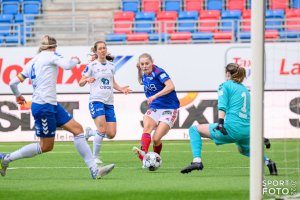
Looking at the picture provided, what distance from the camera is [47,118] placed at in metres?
12.9

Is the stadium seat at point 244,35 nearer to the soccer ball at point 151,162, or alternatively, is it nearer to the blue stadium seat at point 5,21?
the blue stadium seat at point 5,21

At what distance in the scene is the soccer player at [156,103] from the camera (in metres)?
15.2

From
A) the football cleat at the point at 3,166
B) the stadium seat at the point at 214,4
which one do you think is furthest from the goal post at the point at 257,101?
the stadium seat at the point at 214,4

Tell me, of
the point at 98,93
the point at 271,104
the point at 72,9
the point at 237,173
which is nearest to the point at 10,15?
the point at 72,9

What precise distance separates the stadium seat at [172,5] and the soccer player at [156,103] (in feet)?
51.2

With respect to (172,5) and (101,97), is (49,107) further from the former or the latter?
(172,5)

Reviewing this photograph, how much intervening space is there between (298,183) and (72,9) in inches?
754

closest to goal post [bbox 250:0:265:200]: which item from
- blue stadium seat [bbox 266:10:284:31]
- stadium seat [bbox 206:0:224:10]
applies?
blue stadium seat [bbox 266:10:284:31]

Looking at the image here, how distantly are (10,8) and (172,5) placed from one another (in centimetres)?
526

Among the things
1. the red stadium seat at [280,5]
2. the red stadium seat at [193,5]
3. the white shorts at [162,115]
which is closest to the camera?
the white shorts at [162,115]

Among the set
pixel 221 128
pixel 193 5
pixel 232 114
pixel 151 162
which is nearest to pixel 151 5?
pixel 193 5

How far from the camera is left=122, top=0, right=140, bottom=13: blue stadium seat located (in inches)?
1219

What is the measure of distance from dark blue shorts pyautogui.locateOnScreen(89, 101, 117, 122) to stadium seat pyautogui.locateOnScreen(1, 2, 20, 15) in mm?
15375

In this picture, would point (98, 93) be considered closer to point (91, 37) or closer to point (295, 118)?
point (295, 118)
